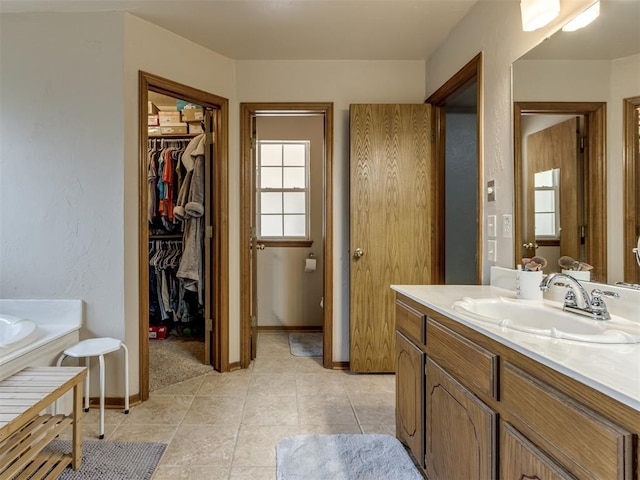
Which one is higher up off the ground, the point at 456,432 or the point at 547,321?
the point at 547,321

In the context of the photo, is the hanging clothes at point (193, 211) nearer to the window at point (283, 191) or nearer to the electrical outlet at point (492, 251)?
the window at point (283, 191)

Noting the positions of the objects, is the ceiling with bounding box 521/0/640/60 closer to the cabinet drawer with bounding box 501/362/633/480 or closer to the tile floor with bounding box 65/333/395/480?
the cabinet drawer with bounding box 501/362/633/480

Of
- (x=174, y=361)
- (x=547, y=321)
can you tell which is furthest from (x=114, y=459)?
(x=547, y=321)

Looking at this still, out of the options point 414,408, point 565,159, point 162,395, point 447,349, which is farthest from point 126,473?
point 565,159

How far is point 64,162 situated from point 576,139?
2.72 meters

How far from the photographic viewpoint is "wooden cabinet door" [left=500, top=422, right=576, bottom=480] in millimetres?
758

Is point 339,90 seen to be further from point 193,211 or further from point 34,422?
point 34,422

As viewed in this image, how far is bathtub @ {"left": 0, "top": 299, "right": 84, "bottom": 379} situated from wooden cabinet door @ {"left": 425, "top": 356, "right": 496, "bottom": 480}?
188cm

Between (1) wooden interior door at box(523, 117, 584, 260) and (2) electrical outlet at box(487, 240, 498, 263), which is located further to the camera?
(2) electrical outlet at box(487, 240, 498, 263)

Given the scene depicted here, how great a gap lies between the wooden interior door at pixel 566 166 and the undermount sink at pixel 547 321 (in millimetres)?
273

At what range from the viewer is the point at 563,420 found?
0.73 m

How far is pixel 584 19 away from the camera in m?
1.33

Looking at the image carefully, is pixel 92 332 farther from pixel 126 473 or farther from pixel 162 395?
pixel 126 473

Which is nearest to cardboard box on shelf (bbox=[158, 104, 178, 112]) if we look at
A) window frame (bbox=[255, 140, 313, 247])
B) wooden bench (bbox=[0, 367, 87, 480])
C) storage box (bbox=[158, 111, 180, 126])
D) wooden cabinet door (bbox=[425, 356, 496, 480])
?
storage box (bbox=[158, 111, 180, 126])
